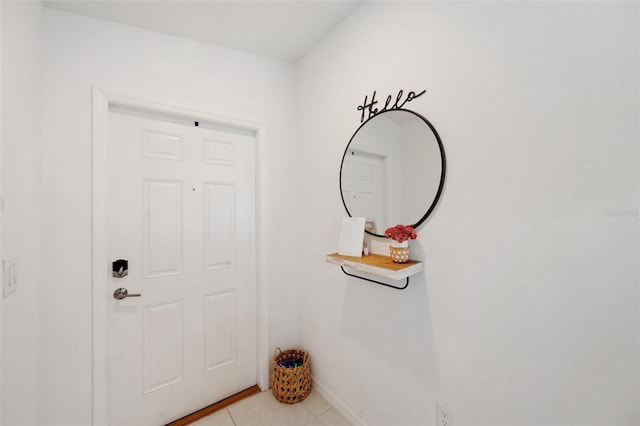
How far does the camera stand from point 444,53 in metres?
1.14

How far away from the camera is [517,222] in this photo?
3.08 ft

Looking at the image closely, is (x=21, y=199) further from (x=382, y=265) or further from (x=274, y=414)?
(x=274, y=414)

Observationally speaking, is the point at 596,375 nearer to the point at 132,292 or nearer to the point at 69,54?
the point at 132,292

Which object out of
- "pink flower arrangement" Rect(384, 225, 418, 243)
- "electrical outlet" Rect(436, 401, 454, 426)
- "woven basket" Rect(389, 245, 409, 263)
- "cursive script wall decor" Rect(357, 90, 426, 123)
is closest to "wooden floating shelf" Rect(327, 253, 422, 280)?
"woven basket" Rect(389, 245, 409, 263)

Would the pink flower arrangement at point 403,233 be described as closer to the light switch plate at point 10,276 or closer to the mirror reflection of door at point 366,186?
the mirror reflection of door at point 366,186

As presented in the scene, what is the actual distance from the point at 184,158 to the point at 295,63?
1.17 m

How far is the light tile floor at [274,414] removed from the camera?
1.62 metres

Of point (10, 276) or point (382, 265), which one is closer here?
point (10, 276)

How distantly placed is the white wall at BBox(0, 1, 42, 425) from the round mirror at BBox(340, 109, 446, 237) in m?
1.48

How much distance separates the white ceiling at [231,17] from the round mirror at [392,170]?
76 centimetres

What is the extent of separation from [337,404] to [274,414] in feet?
1.35

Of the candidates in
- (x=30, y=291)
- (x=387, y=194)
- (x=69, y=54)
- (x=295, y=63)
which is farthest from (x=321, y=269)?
(x=69, y=54)

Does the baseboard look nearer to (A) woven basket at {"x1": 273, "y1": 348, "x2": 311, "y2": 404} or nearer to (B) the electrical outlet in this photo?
(A) woven basket at {"x1": 273, "y1": 348, "x2": 311, "y2": 404}

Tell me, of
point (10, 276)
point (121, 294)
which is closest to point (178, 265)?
point (121, 294)
